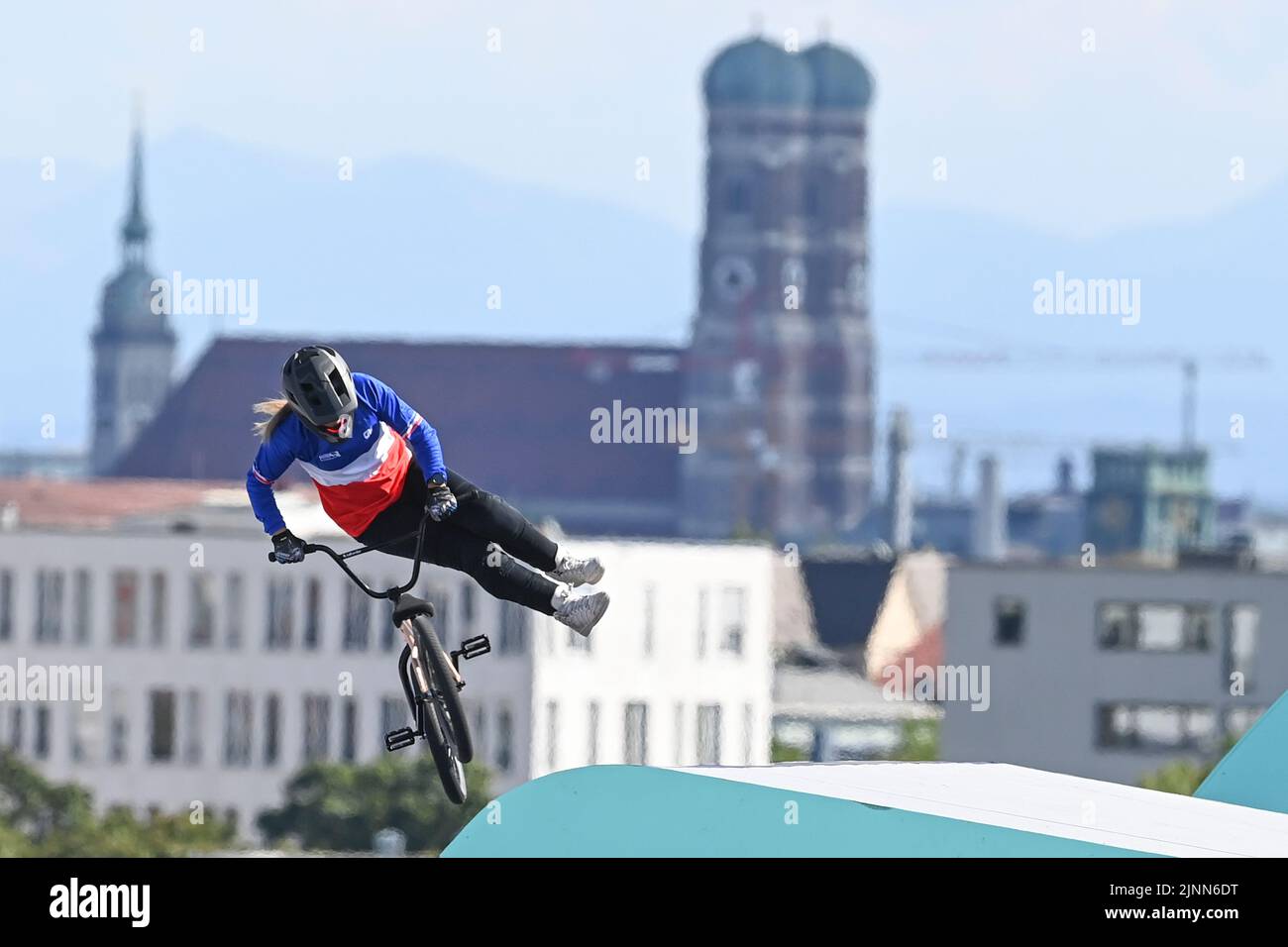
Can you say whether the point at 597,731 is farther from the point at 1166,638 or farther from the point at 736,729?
the point at 1166,638

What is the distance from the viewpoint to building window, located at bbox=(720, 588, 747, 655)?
461 feet

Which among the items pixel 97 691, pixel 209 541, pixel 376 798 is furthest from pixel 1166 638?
pixel 97 691

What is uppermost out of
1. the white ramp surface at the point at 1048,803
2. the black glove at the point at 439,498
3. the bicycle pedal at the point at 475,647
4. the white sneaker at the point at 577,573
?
the black glove at the point at 439,498

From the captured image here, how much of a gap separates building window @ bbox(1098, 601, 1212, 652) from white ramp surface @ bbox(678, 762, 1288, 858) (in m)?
109

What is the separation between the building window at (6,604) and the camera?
153000 millimetres

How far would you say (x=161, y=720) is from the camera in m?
153

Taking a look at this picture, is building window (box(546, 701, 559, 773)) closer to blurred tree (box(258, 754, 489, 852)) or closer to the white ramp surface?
blurred tree (box(258, 754, 489, 852))

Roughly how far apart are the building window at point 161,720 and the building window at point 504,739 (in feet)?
58.3

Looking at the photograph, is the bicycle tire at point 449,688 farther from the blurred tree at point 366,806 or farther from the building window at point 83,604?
the building window at point 83,604

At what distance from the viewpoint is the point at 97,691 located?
152 metres

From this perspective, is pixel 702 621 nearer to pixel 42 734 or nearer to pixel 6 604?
pixel 42 734

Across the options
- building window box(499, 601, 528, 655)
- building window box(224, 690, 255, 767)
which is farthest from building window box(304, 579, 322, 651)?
building window box(499, 601, 528, 655)

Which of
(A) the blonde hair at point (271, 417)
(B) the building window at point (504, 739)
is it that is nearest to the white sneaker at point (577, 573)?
(A) the blonde hair at point (271, 417)

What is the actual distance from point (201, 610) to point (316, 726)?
25.4 feet
